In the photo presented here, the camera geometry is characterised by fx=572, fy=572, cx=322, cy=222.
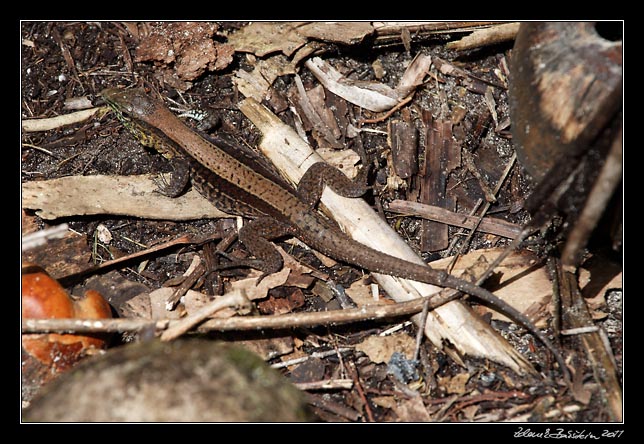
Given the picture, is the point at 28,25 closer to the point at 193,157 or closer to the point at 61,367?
the point at 193,157

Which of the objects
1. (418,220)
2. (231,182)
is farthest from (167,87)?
(418,220)

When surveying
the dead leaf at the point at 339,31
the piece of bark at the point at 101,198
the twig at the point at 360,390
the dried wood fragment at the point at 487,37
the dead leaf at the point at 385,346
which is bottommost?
the twig at the point at 360,390

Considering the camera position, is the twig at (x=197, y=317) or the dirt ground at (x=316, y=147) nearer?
the twig at (x=197, y=317)

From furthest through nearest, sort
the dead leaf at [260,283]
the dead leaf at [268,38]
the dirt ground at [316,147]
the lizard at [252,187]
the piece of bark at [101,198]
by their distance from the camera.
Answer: the dead leaf at [268,38], the piece of bark at [101,198], the dead leaf at [260,283], the lizard at [252,187], the dirt ground at [316,147]

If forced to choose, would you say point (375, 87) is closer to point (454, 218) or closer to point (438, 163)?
point (438, 163)

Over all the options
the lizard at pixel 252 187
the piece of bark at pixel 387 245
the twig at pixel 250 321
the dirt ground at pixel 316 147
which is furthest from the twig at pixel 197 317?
the piece of bark at pixel 387 245

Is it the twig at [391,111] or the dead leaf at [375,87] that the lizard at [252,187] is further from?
the dead leaf at [375,87]
